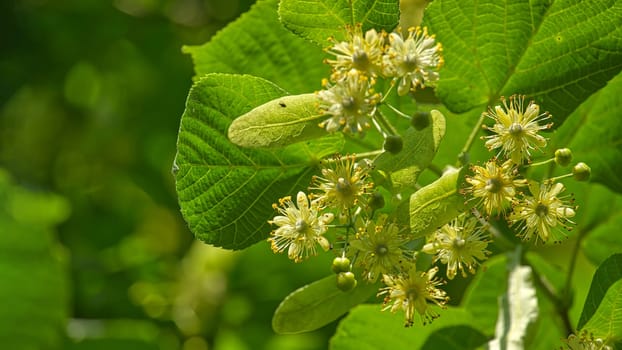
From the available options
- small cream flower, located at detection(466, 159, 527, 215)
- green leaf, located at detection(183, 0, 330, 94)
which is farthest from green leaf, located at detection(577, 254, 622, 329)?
green leaf, located at detection(183, 0, 330, 94)

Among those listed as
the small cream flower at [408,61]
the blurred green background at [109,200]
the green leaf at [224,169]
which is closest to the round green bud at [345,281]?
the green leaf at [224,169]

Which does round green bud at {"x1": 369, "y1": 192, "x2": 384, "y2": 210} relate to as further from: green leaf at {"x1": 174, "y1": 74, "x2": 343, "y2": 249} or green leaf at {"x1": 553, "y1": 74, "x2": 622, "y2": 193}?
A: green leaf at {"x1": 553, "y1": 74, "x2": 622, "y2": 193}

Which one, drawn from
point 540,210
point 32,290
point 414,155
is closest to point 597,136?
point 540,210

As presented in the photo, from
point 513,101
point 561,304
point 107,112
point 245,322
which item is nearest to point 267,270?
point 245,322

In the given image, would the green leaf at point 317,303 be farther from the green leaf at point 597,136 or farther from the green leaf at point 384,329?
the green leaf at point 597,136

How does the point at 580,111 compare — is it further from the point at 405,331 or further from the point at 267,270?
the point at 267,270

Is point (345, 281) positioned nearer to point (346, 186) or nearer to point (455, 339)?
point (346, 186)
